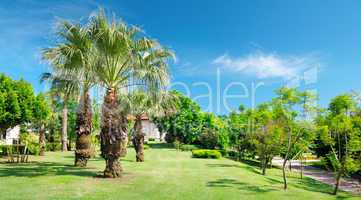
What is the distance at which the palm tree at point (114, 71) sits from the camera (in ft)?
46.4

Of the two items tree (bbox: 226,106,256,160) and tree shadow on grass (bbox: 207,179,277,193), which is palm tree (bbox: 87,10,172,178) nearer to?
tree shadow on grass (bbox: 207,179,277,193)

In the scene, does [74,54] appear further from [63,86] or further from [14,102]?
[14,102]

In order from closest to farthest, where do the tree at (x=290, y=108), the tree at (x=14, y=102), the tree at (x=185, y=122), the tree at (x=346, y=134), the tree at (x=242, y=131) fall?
1. the tree at (x=290, y=108)
2. the tree at (x=346, y=134)
3. the tree at (x=14, y=102)
4. the tree at (x=242, y=131)
5. the tree at (x=185, y=122)

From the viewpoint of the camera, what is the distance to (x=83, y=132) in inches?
727

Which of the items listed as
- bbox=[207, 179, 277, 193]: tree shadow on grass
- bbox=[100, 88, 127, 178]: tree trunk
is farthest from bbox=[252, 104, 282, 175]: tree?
bbox=[100, 88, 127, 178]: tree trunk

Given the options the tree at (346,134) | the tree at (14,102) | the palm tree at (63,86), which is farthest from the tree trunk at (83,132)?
the tree at (346,134)

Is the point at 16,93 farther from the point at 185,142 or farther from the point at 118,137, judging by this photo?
the point at 185,142

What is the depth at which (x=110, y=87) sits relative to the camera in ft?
48.2

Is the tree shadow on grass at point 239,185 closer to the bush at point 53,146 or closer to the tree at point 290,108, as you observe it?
the tree at point 290,108

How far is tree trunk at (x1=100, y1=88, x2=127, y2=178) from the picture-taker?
14141mm

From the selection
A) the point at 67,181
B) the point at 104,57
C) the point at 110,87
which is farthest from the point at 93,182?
the point at 104,57

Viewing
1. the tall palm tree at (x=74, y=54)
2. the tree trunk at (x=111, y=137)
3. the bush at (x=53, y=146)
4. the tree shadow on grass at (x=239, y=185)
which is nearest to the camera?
the tree shadow on grass at (x=239, y=185)

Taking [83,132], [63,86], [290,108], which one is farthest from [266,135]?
[63,86]

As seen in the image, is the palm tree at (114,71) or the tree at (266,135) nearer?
the palm tree at (114,71)
